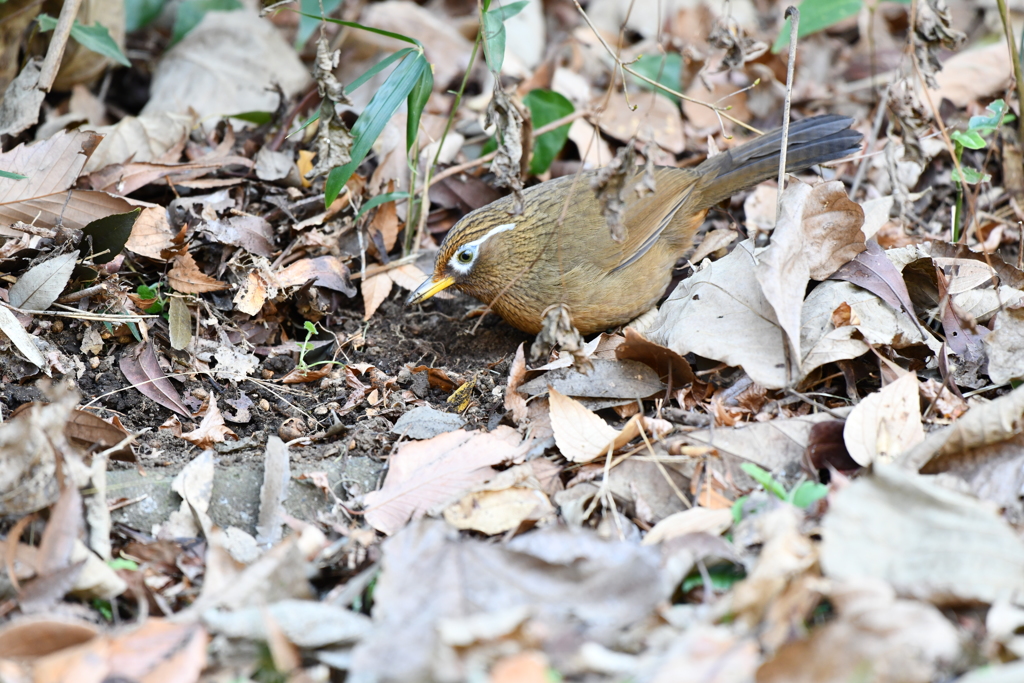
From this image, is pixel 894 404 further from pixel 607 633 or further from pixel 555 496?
pixel 607 633

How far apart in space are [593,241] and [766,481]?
80.4 inches

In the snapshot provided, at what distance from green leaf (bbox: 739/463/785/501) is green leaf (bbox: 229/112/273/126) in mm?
3745

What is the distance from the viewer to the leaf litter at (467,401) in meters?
2.33

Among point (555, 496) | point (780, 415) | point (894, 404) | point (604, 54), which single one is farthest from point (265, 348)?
point (604, 54)

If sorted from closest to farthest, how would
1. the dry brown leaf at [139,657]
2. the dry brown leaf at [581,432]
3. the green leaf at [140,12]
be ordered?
the dry brown leaf at [139,657]
the dry brown leaf at [581,432]
the green leaf at [140,12]

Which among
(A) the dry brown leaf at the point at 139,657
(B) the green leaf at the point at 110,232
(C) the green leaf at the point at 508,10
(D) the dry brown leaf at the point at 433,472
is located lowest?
(D) the dry brown leaf at the point at 433,472

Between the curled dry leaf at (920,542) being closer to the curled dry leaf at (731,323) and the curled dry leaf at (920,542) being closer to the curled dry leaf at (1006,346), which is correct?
the curled dry leaf at (731,323)

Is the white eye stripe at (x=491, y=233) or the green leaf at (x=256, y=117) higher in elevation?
the green leaf at (x=256, y=117)

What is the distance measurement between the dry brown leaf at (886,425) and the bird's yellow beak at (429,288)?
2212 millimetres

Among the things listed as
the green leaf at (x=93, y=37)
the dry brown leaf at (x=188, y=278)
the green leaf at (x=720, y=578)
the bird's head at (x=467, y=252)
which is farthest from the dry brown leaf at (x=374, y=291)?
the green leaf at (x=720, y=578)

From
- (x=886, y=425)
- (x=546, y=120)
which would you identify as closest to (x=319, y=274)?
(x=546, y=120)

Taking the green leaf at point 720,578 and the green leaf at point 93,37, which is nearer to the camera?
the green leaf at point 720,578

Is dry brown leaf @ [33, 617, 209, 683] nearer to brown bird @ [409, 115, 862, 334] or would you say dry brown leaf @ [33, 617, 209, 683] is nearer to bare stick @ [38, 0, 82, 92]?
brown bird @ [409, 115, 862, 334]

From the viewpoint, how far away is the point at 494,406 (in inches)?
152
